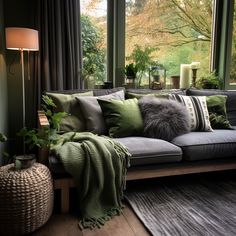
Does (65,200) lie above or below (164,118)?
below

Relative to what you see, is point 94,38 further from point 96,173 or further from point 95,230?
point 95,230

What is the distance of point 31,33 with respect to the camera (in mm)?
2449

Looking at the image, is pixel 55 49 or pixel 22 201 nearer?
pixel 22 201

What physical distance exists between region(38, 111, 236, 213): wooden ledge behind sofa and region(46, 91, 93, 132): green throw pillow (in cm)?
19

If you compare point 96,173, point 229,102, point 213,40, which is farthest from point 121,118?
point 213,40

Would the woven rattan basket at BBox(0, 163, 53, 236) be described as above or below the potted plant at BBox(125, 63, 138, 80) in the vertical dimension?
below

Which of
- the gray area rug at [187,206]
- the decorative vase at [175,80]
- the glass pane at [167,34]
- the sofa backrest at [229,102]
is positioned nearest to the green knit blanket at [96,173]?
the gray area rug at [187,206]

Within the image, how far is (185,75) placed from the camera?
3.33m

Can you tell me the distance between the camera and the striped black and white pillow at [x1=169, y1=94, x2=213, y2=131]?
2734 mm

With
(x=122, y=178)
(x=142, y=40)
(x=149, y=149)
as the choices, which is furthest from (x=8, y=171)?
(x=142, y=40)

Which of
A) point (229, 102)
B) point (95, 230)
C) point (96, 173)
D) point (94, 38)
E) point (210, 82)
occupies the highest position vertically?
point (94, 38)

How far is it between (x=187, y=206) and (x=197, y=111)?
1022 mm

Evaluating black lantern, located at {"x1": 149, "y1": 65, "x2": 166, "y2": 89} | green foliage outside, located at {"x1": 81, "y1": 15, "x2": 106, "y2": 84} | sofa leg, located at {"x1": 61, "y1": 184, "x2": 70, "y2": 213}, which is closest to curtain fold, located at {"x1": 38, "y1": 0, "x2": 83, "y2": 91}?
green foliage outside, located at {"x1": 81, "y1": 15, "x2": 106, "y2": 84}

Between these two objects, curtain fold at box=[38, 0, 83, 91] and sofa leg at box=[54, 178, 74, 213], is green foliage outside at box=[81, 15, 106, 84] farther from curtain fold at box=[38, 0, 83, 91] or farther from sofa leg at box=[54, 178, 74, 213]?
sofa leg at box=[54, 178, 74, 213]
